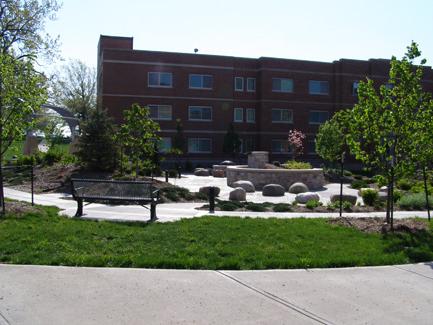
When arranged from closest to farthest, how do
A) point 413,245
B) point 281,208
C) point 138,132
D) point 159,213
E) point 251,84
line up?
1. point 413,245
2. point 159,213
3. point 281,208
4. point 138,132
5. point 251,84

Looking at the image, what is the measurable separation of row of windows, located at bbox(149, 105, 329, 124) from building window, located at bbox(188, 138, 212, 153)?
205 cm

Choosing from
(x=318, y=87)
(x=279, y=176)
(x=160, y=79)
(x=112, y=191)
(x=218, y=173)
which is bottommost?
(x=218, y=173)

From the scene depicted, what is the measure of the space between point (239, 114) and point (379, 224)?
1572 inches

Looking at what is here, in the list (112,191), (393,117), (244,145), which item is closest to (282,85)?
(244,145)

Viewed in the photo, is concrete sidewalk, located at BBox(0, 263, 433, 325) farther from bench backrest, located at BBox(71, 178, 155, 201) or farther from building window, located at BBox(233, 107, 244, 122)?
building window, located at BBox(233, 107, 244, 122)

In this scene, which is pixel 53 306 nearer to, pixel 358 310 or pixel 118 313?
pixel 118 313

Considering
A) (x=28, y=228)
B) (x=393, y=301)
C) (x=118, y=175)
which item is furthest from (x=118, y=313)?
(x=118, y=175)

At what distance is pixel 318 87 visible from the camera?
2067 inches

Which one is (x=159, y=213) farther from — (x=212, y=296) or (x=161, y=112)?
(x=161, y=112)

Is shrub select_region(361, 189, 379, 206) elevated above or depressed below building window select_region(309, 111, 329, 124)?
below

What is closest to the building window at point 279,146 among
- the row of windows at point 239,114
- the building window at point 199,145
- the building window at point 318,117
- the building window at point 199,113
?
the row of windows at point 239,114

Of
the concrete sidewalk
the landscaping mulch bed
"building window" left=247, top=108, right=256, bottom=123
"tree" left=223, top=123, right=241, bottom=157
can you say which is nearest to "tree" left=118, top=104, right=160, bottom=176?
the landscaping mulch bed

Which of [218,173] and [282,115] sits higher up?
[282,115]

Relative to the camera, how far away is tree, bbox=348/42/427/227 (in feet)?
36.4
